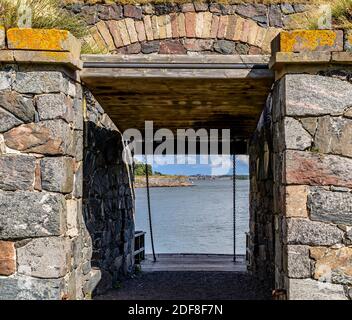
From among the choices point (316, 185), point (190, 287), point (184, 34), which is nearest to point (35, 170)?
point (316, 185)

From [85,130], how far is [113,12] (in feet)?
5.75

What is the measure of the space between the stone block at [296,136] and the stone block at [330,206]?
30cm

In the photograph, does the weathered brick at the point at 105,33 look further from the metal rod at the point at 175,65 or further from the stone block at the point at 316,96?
the stone block at the point at 316,96

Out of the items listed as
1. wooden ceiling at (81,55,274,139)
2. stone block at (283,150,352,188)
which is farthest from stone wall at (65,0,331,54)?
stone block at (283,150,352,188)

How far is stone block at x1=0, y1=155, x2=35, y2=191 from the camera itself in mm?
3588

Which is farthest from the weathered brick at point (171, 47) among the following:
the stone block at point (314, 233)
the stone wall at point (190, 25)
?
the stone block at point (314, 233)

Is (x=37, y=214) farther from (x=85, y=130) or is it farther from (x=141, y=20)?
(x=141, y=20)

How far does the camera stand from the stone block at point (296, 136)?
362cm

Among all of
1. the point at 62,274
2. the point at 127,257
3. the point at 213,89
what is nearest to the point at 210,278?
the point at 127,257

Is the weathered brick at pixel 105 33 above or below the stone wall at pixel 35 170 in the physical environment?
above

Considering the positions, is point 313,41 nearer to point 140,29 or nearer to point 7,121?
point 7,121

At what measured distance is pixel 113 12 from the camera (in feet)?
20.1
